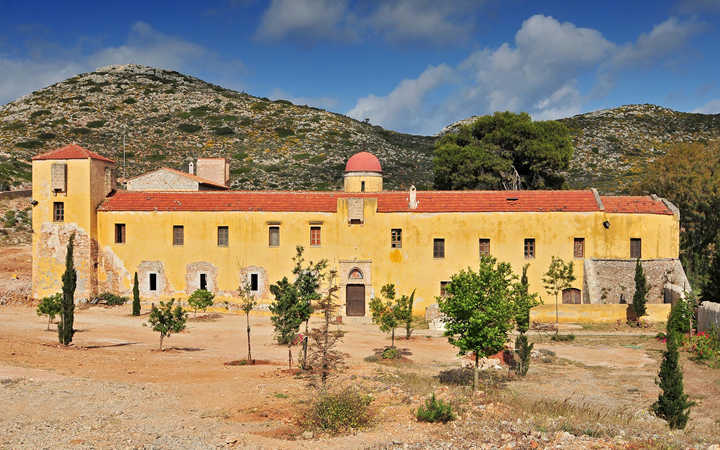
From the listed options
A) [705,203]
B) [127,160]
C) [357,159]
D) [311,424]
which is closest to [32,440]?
[311,424]

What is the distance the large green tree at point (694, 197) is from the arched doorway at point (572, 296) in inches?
417

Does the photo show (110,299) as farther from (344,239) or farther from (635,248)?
(635,248)

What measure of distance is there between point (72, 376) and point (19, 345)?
6556 millimetres

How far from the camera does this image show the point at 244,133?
96.6 meters

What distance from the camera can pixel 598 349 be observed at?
27469mm

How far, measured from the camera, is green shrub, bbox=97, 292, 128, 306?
1480 inches

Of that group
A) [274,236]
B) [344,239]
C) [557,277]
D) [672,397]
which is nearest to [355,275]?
[344,239]

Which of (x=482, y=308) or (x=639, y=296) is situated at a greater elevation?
(x=482, y=308)

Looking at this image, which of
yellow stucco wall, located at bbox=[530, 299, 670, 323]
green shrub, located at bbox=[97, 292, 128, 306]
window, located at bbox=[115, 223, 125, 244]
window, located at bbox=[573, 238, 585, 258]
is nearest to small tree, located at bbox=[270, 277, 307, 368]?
yellow stucco wall, located at bbox=[530, 299, 670, 323]

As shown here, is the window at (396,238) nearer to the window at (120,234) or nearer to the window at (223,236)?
the window at (223,236)

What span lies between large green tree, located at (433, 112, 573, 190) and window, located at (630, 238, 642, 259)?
2030 centimetres

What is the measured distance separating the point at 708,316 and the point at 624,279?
8680mm

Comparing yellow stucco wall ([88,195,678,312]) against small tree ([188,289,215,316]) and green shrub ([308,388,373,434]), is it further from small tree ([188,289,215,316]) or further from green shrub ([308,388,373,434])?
green shrub ([308,388,373,434])

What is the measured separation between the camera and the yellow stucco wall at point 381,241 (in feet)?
→ 122
